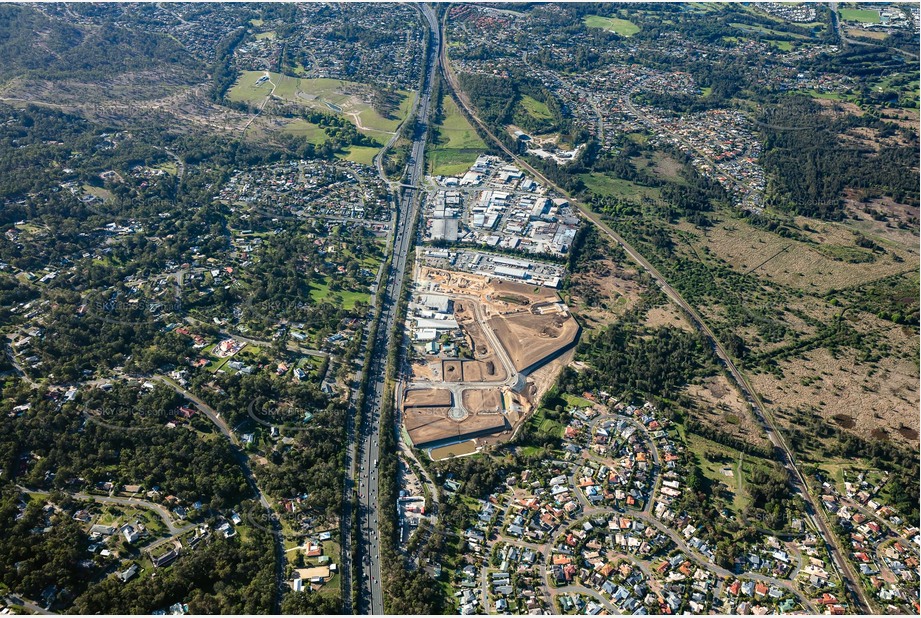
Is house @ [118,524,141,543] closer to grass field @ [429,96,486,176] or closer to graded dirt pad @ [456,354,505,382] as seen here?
graded dirt pad @ [456,354,505,382]

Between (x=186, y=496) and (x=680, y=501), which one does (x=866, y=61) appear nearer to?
(x=680, y=501)

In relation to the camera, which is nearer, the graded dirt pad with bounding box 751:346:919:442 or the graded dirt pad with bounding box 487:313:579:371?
the graded dirt pad with bounding box 751:346:919:442

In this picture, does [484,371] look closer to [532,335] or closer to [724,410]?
[532,335]

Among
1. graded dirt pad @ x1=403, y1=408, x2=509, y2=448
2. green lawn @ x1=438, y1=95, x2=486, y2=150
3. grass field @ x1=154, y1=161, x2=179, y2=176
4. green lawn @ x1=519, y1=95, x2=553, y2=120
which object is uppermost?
green lawn @ x1=519, y1=95, x2=553, y2=120

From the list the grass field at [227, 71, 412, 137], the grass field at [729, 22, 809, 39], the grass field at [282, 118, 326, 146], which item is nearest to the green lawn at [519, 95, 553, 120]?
the grass field at [227, 71, 412, 137]

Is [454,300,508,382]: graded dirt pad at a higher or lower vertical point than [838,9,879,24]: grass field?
lower

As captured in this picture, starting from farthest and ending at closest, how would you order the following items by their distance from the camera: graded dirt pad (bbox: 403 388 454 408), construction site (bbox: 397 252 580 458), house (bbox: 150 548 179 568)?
1. graded dirt pad (bbox: 403 388 454 408)
2. construction site (bbox: 397 252 580 458)
3. house (bbox: 150 548 179 568)

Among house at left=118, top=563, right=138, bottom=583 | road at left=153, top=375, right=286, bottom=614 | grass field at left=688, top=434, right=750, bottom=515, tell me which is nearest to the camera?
house at left=118, top=563, right=138, bottom=583
